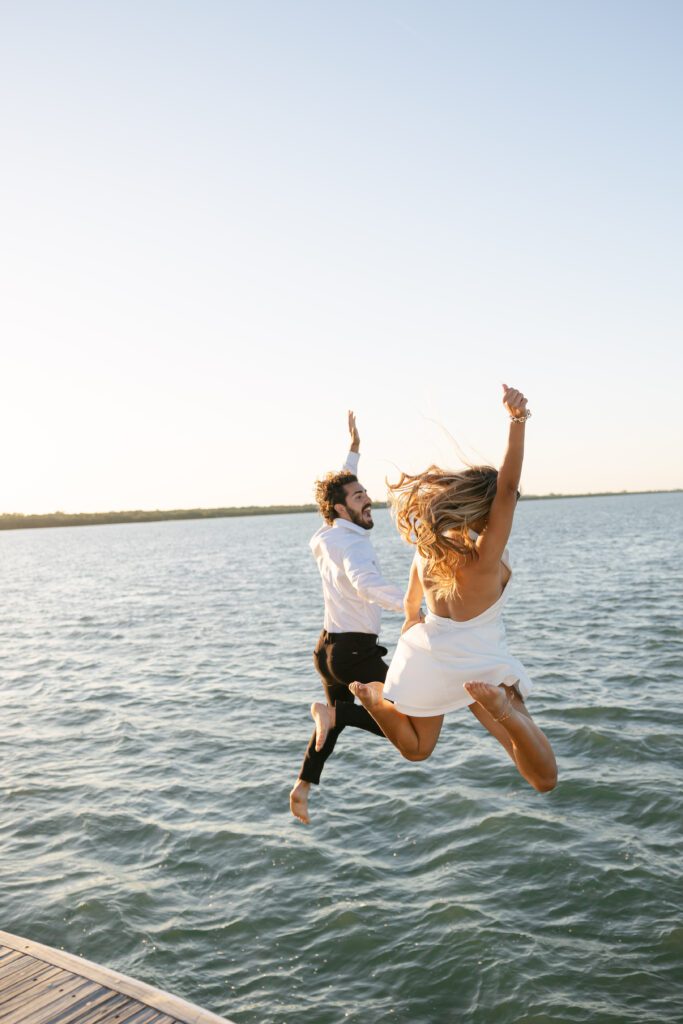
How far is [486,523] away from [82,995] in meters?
4.16

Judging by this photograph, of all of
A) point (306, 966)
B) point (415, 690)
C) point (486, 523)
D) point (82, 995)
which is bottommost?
point (306, 966)

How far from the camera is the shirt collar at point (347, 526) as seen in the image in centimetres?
629

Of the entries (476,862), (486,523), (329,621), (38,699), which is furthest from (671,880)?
(38,699)

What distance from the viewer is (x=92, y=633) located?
28500 mm

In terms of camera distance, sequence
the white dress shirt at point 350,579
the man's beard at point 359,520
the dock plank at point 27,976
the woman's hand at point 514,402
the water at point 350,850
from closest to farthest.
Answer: the woman's hand at point 514,402, the dock plank at point 27,976, the white dress shirt at point 350,579, the man's beard at point 359,520, the water at point 350,850

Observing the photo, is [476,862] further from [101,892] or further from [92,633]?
[92,633]

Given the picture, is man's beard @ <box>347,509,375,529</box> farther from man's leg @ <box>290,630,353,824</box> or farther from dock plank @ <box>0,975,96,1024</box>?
dock plank @ <box>0,975,96,1024</box>

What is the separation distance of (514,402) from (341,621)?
8.84 ft

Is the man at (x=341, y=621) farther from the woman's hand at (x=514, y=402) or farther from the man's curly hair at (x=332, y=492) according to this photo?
the woman's hand at (x=514, y=402)

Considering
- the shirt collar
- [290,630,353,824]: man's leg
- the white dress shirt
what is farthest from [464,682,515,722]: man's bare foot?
[290,630,353,824]: man's leg

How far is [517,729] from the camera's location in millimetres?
4797

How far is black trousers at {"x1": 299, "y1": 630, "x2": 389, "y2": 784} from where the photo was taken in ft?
21.0

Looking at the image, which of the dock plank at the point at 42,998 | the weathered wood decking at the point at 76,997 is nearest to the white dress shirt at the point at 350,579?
the weathered wood decking at the point at 76,997

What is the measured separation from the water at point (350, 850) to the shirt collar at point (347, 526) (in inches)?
171
